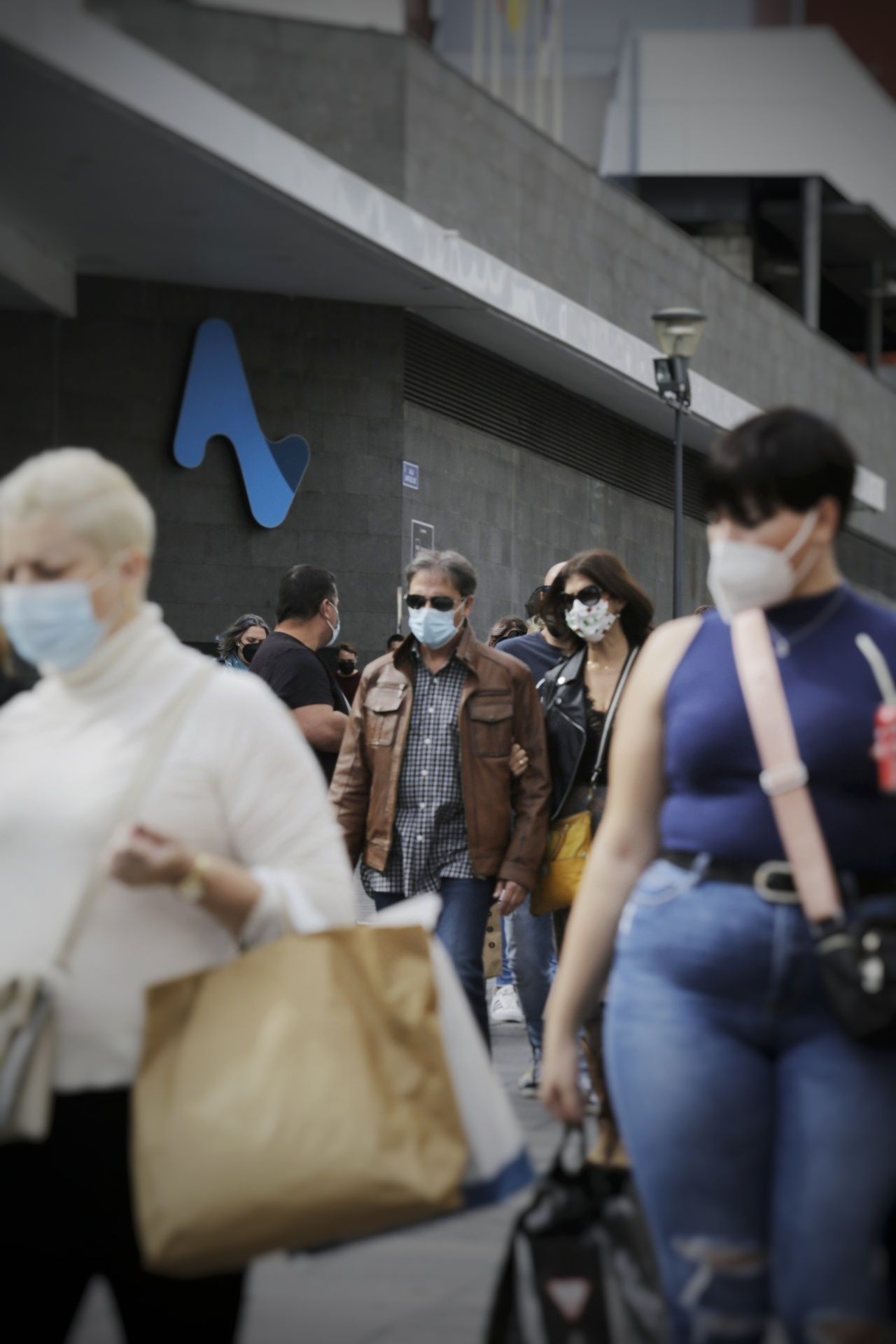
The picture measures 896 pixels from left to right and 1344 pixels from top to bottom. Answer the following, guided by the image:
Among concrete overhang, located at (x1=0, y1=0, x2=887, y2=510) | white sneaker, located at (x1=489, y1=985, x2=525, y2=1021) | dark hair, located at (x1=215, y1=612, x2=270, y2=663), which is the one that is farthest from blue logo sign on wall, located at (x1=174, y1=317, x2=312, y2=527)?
white sneaker, located at (x1=489, y1=985, x2=525, y2=1021)

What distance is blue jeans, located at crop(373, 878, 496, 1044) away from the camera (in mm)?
7008

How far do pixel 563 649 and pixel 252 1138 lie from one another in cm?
635

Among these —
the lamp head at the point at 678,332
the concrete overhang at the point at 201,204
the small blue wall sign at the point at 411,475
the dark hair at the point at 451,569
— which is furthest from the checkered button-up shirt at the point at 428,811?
the small blue wall sign at the point at 411,475

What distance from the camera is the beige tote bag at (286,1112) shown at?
8.95 ft

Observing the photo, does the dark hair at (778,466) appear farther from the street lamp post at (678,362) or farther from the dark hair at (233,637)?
the street lamp post at (678,362)

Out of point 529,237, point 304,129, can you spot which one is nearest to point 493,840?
point 304,129

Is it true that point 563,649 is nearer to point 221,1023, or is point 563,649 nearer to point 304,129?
point 221,1023

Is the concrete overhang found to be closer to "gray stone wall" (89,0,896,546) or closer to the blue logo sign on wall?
"gray stone wall" (89,0,896,546)

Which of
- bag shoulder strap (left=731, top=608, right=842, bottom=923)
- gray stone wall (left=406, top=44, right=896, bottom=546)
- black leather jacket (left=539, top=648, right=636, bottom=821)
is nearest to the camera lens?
bag shoulder strap (left=731, top=608, right=842, bottom=923)

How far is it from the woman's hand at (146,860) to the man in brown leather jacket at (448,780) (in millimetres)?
4162

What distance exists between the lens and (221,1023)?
2814 millimetres

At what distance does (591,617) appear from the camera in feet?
23.2

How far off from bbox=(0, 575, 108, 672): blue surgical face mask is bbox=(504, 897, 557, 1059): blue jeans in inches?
187

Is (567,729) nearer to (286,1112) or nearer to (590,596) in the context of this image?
(590,596)
